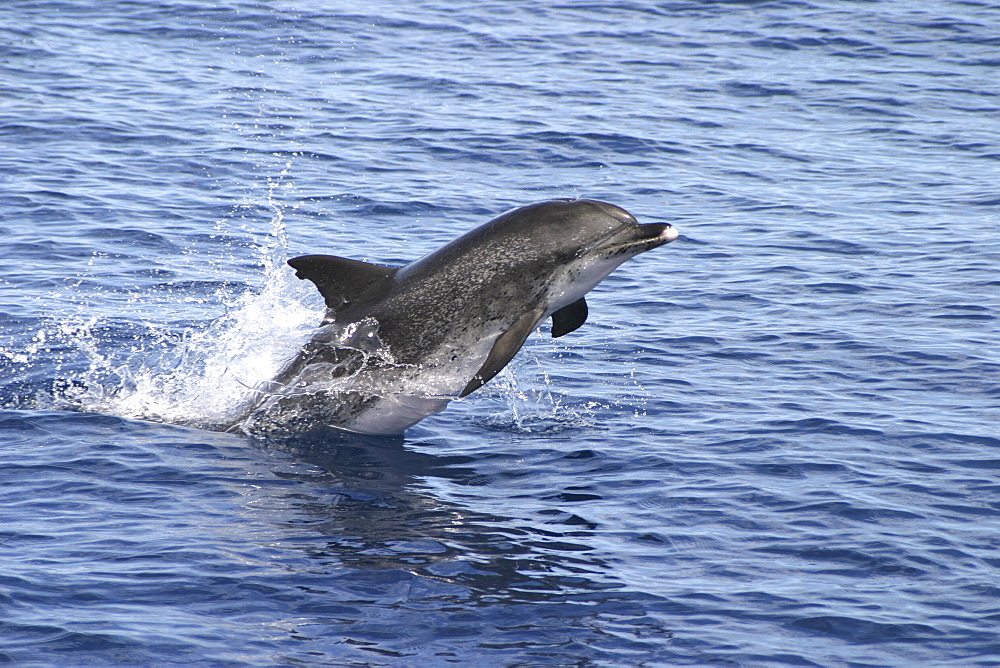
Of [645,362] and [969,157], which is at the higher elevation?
[969,157]

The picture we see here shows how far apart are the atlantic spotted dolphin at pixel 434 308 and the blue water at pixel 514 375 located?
0.41m

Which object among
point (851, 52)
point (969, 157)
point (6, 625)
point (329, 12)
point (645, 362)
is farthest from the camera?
point (329, 12)

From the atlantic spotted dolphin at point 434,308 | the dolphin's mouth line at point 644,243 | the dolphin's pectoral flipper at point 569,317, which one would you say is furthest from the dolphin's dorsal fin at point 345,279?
the dolphin's mouth line at point 644,243

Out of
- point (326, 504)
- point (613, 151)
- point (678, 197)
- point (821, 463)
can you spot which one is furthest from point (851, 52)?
point (326, 504)

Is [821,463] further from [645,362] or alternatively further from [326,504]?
[326,504]

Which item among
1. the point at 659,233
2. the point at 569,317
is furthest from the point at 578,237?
the point at 569,317

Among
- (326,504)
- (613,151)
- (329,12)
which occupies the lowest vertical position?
(326,504)

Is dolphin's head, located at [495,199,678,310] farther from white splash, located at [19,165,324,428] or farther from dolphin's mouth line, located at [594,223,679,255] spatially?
white splash, located at [19,165,324,428]

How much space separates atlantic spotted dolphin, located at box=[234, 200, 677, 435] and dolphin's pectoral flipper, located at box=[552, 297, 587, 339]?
20 cm

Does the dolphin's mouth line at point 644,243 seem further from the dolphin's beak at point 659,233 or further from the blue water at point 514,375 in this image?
the blue water at point 514,375

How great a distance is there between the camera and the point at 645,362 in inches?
560

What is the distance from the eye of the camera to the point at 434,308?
38.5 feet

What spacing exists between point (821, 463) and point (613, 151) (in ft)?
41.9

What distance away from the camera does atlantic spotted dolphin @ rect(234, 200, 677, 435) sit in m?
11.7
